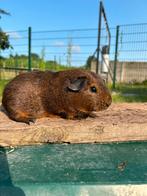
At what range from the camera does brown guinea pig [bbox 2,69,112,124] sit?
8.38 feet

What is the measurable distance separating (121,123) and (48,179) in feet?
3.02

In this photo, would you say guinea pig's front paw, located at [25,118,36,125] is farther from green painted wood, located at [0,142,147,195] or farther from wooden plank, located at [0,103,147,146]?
green painted wood, located at [0,142,147,195]

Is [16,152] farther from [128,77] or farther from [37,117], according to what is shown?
[128,77]

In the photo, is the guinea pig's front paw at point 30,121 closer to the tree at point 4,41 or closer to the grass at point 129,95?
the grass at point 129,95

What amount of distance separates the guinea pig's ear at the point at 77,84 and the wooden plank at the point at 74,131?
251mm

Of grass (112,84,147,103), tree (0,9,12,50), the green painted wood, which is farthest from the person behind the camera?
tree (0,9,12,50)

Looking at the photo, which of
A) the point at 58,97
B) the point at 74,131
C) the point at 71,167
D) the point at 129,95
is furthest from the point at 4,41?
the point at 71,167

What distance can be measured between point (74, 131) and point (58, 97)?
43 cm

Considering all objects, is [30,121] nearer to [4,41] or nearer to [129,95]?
[129,95]

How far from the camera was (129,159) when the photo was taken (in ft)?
6.41

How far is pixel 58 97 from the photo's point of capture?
2604 mm

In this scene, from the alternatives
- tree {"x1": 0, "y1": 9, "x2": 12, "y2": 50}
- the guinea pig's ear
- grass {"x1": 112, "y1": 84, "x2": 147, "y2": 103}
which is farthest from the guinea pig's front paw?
tree {"x1": 0, "y1": 9, "x2": 12, "y2": 50}

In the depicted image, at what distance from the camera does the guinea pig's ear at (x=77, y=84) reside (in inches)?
100

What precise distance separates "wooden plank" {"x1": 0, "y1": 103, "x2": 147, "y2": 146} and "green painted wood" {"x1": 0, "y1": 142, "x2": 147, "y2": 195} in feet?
0.17
